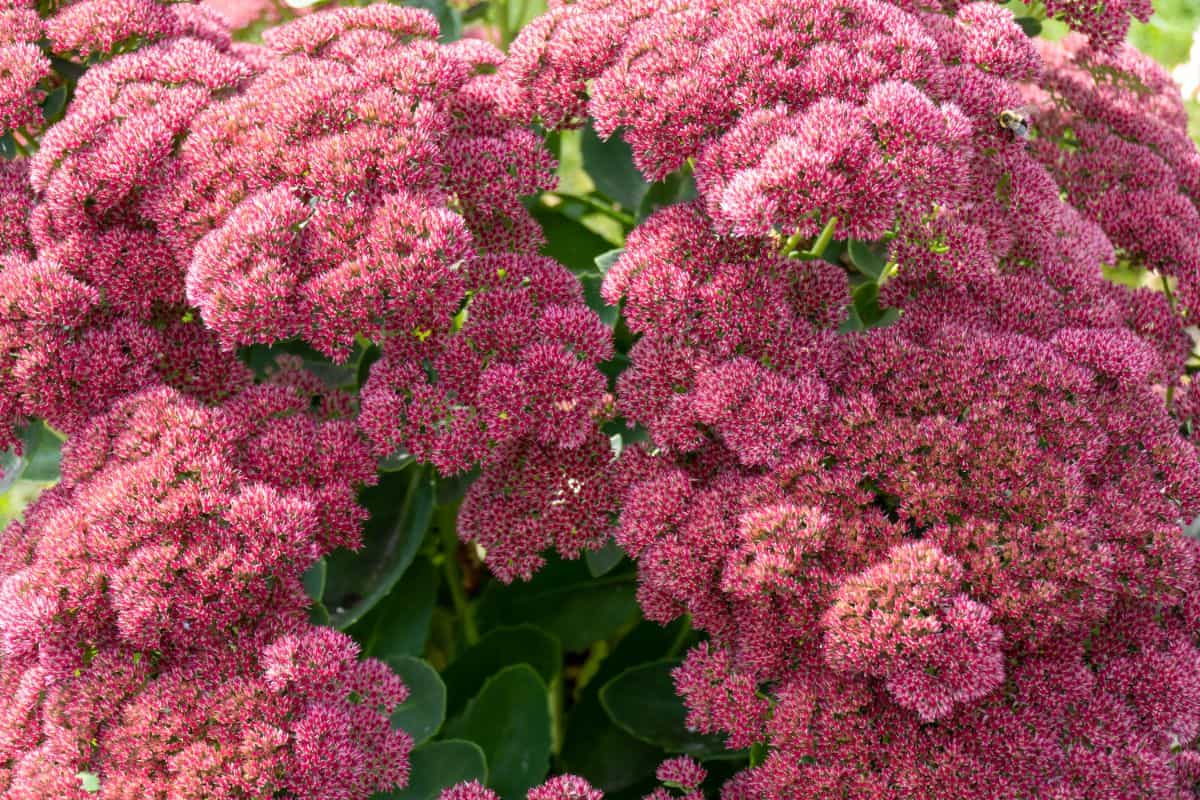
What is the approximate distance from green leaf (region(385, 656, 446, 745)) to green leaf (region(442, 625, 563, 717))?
246 mm

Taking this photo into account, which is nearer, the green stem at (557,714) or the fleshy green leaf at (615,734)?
the fleshy green leaf at (615,734)

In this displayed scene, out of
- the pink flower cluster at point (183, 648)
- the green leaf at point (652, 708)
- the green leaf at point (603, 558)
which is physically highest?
the pink flower cluster at point (183, 648)

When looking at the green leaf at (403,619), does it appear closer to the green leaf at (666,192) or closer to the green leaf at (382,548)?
the green leaf at (382,548)

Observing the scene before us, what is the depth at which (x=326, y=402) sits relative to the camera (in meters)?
1.80

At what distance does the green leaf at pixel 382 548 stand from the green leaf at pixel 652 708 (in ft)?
1.59

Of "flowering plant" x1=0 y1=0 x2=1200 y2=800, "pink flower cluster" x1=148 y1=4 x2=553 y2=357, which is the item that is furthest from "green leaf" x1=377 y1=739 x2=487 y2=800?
"pink flower cluster" x1=148 y1=4 x2=553 y2=357

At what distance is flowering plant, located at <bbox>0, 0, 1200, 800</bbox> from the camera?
1447 mm

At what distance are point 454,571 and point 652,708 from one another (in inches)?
24.2

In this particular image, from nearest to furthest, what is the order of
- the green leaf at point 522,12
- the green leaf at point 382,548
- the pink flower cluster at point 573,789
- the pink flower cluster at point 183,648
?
the pink flower cluster at point 183,648 < the pink flower cluster at point 573,789 < the green leaf at point 382,548 < the green leaf at point 522,12

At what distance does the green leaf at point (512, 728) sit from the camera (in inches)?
73.2

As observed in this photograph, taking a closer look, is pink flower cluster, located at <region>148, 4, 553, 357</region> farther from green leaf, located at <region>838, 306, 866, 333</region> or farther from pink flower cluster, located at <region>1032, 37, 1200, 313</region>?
pink flower cluster, located at <region>1032, 37, 1200, 313</region>

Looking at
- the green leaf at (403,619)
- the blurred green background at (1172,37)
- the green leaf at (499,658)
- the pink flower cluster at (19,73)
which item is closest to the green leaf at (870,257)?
the green leaf at (499,658)

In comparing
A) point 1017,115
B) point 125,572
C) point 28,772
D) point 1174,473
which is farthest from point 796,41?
point 28,772

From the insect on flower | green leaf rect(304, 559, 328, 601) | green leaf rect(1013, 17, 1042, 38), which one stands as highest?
green leaf rect(1013, 17, 1042, 38)
